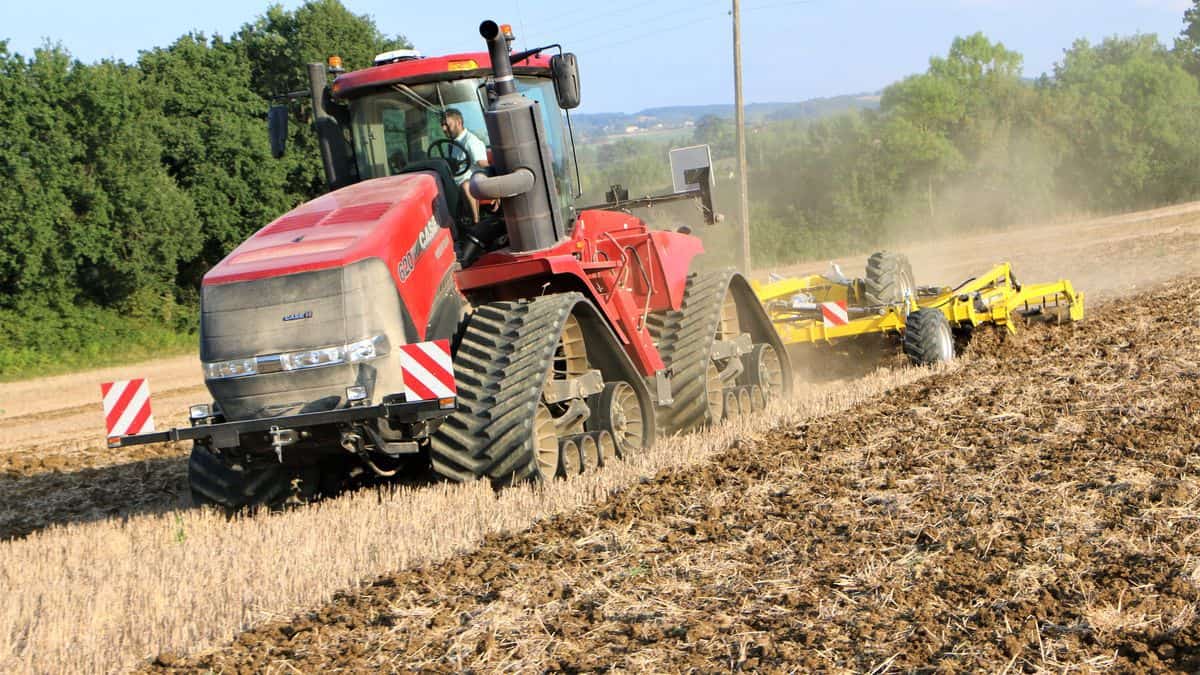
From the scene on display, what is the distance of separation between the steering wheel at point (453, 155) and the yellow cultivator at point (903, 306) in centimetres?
480

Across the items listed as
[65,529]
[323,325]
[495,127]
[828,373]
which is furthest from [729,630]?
[828,373]

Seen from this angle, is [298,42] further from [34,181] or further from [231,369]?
[231,369]

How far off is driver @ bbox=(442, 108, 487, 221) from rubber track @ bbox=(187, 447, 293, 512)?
2087mm

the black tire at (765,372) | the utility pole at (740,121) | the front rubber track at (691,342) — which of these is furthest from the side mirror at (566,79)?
the utility pole at (740,121)

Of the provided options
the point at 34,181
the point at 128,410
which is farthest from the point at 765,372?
the point at 34,181

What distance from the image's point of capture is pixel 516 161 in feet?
25.3

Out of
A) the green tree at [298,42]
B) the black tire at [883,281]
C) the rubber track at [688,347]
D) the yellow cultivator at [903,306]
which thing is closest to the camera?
the rubber track at [688,347]

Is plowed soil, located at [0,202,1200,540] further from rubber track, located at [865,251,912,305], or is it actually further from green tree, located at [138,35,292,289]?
green tree, located at [138,35,292,289]

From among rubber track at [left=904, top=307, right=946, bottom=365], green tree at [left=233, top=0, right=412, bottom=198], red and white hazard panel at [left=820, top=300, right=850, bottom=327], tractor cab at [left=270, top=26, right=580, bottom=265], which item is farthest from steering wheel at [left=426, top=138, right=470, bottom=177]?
green tree at [left=233, top=0, right=412, bottom=198]

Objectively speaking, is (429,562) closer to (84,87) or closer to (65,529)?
(65,529)

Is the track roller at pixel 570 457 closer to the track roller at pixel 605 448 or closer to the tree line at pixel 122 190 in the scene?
the track roller at pixel 605 448

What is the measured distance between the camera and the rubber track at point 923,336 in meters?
11.8

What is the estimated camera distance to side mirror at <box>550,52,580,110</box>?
8.01 m

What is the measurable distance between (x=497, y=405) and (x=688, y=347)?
115 inches
